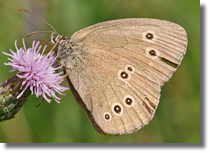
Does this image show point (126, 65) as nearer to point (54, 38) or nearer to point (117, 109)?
point (117, 109)

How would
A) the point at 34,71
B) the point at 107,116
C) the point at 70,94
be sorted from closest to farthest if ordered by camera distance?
the point at 34,71, the point at 107,116, the point at 70,94

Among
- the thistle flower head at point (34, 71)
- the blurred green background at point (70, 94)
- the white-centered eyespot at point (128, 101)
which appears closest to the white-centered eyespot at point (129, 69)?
the white-centered eyespot at point (128, 101)

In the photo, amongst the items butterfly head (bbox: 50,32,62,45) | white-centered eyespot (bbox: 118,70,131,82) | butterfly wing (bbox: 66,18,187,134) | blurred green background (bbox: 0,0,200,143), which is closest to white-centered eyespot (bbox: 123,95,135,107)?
butterfly wing (bbox: 66,18,187,134)

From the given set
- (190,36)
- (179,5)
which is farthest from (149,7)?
(190,36)

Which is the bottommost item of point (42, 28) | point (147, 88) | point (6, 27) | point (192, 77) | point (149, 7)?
point (192, 77)

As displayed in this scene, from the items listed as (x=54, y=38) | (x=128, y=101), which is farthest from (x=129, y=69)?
(x=54, y=38)

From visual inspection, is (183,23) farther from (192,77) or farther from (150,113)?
(150,113)

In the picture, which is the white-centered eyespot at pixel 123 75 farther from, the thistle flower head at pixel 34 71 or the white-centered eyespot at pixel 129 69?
the thistle flower head at pixel 34 71
